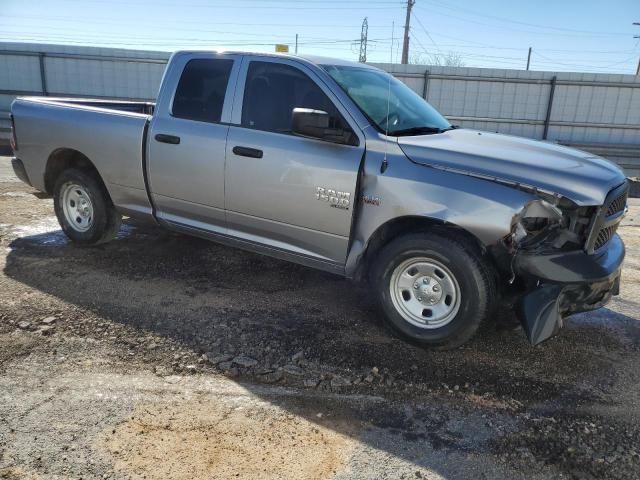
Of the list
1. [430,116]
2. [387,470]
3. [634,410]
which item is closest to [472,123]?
[430,116]

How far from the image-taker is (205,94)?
466 centimetres

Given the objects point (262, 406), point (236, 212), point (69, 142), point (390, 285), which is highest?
point (69, 142)

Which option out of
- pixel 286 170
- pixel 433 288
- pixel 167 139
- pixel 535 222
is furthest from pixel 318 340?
pixel 167 139

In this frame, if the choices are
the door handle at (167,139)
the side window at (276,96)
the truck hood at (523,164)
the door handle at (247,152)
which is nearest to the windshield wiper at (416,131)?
the truck hood at (523,164)

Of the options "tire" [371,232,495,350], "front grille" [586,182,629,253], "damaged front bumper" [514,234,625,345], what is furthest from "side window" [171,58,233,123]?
"front grille" [586,182,629,253]

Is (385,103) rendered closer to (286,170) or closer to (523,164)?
(286,170)

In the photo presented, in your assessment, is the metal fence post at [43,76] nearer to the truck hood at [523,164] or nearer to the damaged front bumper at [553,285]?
the truck hood at [523,164]

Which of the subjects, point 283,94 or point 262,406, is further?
point 283,94

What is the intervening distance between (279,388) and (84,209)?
3603 millimetres

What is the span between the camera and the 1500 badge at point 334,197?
12.7 feet

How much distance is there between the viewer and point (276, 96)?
4.30m

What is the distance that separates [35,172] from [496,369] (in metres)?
5.24

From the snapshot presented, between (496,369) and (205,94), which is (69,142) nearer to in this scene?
(205,94)

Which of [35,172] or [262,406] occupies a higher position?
[35,172]
